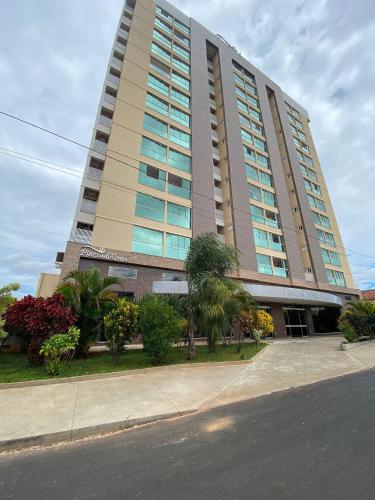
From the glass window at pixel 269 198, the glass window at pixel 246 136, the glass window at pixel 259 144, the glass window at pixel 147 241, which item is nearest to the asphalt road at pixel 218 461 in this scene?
the glass window at pixel 147 241

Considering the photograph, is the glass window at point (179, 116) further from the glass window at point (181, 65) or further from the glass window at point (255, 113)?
the glass window at point (255, 113)

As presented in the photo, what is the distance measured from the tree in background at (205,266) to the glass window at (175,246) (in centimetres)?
837

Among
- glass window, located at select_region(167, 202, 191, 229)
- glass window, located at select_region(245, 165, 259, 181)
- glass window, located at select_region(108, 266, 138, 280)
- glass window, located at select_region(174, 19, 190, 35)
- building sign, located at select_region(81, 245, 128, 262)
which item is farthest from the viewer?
glass window, located at select_region(174, 19, 190, 35)

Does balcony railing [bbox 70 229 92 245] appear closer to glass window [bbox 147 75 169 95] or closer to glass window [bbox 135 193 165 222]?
glass window [bbox 135 193 165 222]

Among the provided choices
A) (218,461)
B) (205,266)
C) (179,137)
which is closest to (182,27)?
(179,137)

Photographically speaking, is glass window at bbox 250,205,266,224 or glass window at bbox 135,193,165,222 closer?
glass window at bbox 135,193,165,222

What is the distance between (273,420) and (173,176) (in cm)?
2196

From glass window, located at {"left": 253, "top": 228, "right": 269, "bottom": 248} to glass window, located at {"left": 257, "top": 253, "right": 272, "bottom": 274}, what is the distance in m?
1.23

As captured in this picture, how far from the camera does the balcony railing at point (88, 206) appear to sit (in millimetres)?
18619

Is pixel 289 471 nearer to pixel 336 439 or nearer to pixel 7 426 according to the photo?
pixel 336 439

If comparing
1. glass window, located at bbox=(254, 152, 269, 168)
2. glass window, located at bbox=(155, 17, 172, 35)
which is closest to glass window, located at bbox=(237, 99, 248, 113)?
glass window, located at bbox=(254, 152, 269, 168)

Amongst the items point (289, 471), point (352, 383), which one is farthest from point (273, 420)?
point (352, 383)

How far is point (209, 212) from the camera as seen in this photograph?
961 inches

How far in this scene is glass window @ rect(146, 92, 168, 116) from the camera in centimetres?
2526
